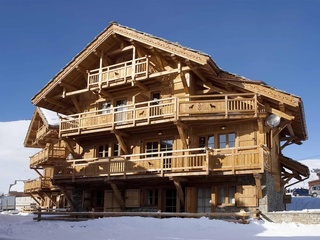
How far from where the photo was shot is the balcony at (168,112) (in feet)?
69.4

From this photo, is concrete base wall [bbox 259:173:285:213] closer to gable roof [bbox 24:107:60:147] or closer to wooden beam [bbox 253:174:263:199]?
wooden beam [bbox 253:174:263:199]

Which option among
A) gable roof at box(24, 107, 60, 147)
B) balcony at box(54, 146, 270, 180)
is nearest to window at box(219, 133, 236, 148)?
balcony at box(54, 146, 270, 180)

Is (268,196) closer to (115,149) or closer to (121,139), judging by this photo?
(121,139)

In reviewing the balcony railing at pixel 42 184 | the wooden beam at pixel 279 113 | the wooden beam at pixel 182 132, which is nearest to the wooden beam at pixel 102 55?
the wooden beam at pixel 182 132

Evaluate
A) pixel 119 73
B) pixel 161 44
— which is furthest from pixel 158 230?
pixel 119 73

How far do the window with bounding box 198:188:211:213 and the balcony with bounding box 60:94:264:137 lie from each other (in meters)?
3.95

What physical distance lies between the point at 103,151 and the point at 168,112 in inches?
244

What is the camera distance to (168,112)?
22.6 meters

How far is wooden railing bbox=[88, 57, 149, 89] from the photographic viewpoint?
24.4 m

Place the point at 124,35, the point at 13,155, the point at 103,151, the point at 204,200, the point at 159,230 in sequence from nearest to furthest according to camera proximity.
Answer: the point at 159,230, the point at 204,200, the point at 124,35, the point at 103,151, the point at 13,155

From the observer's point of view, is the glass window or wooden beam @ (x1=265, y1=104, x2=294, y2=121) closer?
wooden beam @ (x1=265, y1=104, x2=294, y2=121)

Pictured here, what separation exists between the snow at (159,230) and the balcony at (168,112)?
562cm

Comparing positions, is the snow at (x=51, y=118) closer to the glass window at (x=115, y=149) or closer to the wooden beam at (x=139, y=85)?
the glass window at (x=115, y=149)

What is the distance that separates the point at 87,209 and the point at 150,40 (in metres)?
11.0
